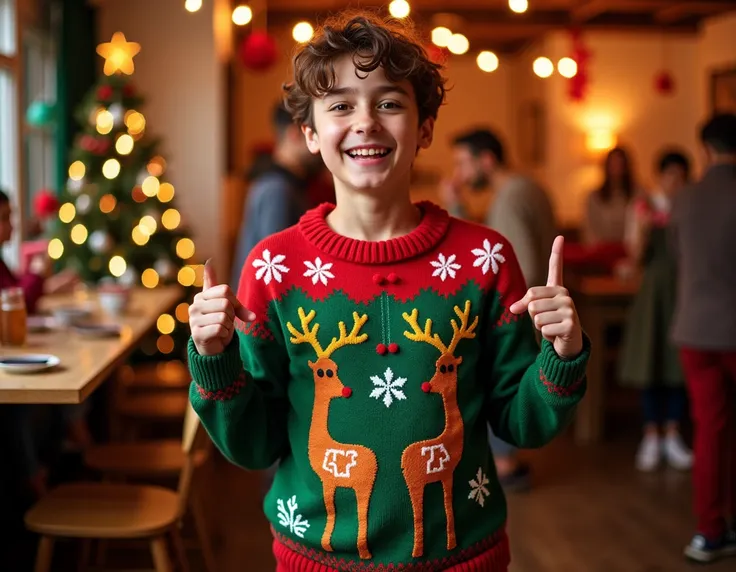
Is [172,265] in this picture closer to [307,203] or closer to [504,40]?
[307,203]

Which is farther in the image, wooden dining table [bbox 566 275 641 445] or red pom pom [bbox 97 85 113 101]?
red pom pom [bbox 97 85 113 101]

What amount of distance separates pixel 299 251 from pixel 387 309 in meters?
0.19

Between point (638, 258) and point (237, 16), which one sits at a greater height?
point (237, 16)

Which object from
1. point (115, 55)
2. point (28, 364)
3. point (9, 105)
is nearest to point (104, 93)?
point (115, 55)

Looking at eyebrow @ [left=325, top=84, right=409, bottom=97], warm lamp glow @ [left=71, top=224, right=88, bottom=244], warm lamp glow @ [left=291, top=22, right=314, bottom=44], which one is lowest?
warm lamp glow @ [left=71, top=224, right=88, bottom=244]

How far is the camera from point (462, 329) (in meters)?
1.54

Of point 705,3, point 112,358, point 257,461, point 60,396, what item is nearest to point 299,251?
point 257,461

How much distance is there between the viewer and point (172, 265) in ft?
18.5

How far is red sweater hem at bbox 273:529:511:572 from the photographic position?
5.01ft

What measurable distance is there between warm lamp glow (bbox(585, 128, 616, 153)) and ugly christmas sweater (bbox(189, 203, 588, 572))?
9267 mm

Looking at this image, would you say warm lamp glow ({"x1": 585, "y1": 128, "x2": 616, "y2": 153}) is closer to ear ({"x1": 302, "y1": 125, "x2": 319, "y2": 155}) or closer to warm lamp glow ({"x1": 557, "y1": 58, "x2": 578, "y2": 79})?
warm lamp glow ({"x1": 557, "y1": 58, "x2": 578, "y2": 79})

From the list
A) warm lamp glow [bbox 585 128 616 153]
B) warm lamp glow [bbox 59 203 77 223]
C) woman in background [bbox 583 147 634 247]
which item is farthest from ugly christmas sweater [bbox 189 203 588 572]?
warm lamp glow [bbox 585 128 616 153]

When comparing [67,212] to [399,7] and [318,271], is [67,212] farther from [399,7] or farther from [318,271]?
[318,271]

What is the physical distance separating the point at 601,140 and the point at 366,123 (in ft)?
31.0
